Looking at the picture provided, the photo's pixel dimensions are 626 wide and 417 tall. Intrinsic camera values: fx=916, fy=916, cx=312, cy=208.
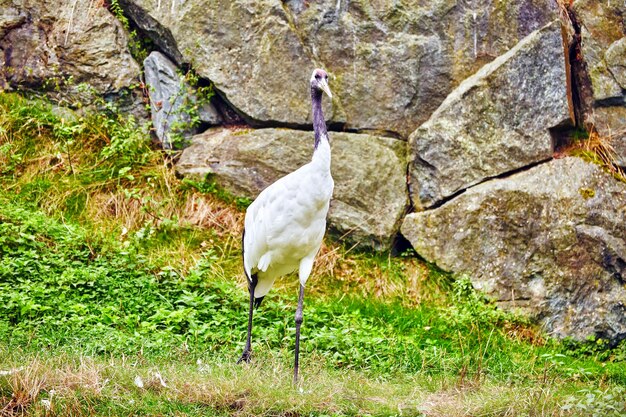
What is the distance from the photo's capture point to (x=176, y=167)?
356 inches

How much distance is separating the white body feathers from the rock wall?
1.90m

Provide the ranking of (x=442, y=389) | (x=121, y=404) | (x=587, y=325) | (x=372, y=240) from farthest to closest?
(x=372, y=240) → (x=587, y=325) → (x=442, y=389) → (x=121, y=404)

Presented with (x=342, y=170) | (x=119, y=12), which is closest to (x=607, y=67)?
(x=342, y=170)

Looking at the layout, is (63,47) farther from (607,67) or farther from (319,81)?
(607,67)

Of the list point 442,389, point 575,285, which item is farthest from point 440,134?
point 442,389

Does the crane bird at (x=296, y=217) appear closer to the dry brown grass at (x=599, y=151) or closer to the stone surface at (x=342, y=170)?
the stone surface at (x=342, y=170)

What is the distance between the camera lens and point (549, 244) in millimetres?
8117

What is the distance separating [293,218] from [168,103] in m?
3.29

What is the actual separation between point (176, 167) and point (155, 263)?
134cm

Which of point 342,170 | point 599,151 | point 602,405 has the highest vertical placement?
point 599,151

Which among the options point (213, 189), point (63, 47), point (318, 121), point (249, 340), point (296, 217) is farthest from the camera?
point (63, 47)

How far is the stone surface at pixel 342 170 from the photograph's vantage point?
8.55 metres

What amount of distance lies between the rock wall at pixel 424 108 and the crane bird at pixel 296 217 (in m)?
1.88

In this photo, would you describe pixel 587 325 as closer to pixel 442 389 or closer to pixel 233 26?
pixel 442 389
